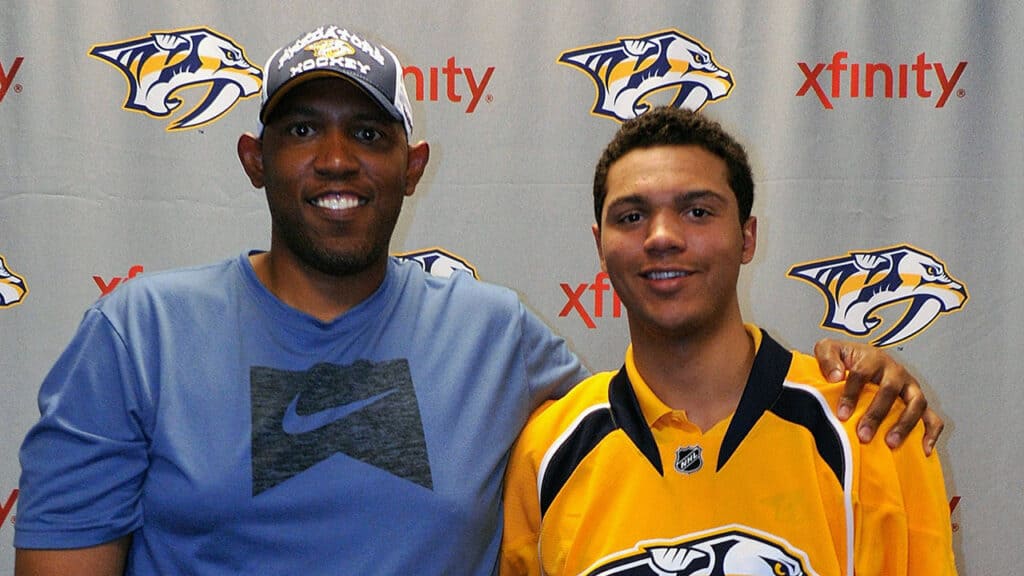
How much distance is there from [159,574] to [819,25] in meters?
1.70

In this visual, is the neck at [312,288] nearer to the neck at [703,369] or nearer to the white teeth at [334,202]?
the white teeth at [334,202]

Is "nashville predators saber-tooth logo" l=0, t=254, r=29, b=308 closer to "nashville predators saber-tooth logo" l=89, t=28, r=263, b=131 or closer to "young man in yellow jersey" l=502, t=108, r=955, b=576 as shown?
"nashville predators saber-tooth logo" l=89, t=28, r=263, b=131

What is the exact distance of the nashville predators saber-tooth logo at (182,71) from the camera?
1985 millimetres

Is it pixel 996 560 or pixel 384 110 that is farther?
pixel 996 560

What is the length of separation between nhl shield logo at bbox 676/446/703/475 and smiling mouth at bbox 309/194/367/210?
1.64 ft

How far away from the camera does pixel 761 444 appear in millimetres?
1099

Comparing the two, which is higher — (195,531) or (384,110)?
(384,110)

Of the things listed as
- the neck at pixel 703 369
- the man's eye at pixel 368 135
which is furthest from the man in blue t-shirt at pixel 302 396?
the neck at pixel 703 369

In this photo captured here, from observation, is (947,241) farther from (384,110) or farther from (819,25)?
(384,110)

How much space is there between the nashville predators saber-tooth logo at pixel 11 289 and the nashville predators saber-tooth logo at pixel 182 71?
44cm

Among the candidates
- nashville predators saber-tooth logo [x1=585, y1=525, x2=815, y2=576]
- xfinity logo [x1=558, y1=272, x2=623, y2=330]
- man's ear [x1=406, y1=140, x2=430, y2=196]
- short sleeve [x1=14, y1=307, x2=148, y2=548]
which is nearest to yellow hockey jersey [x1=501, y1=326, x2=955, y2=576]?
nashville predators saber-tooth logo [x1=585, y1=525, x2=815, y2=576]

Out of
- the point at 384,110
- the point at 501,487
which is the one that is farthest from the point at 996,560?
the point at 384,110

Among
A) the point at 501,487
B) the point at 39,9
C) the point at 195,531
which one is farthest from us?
the point at 39,9

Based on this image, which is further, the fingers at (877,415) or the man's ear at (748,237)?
the man's ear at (748,237)
